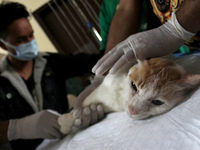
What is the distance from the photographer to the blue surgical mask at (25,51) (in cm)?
138

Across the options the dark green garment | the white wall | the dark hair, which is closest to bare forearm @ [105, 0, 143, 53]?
the dark green garment

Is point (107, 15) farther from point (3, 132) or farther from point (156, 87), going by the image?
point (3, 132)

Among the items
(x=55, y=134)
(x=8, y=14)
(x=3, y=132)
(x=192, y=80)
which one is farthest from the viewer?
(x=8, y=14)

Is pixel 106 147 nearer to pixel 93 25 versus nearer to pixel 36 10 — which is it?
pixel 93 25

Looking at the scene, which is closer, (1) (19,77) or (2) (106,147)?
(2) (106,147)

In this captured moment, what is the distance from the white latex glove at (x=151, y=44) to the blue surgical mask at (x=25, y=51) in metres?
1.02

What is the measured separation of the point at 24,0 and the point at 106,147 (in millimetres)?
3055

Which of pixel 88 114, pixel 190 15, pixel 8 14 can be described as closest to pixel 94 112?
pixel 88 114

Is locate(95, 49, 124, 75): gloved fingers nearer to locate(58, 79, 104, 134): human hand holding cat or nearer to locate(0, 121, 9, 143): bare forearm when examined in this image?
locate(58, 79, 104, 134): human hand holding cat

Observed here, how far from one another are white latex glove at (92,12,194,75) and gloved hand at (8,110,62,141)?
19.3 inches

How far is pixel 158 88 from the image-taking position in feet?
1.82

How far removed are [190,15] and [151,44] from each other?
16 centimetres

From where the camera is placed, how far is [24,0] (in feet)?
9.09

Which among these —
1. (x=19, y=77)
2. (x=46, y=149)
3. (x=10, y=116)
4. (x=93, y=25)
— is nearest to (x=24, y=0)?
(x=93, y=25)
